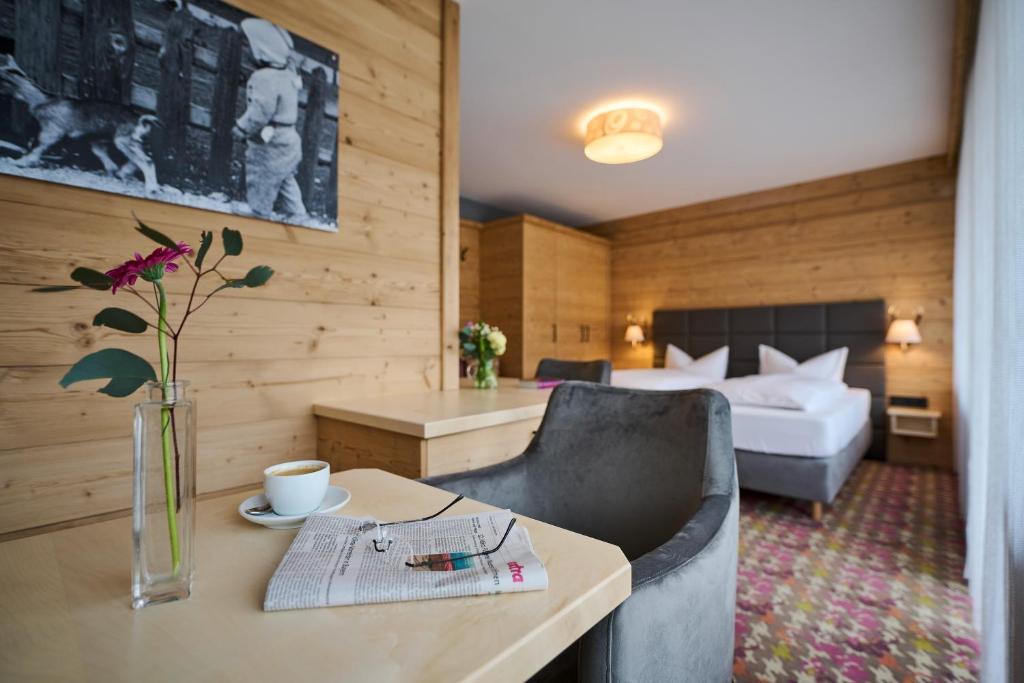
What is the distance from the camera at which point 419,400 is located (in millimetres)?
1990

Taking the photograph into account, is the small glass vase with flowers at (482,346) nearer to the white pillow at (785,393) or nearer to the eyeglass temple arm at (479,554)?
the eyeglass temple arm at (479,554)

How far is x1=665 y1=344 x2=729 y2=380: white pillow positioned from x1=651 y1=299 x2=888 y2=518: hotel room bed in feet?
0.44

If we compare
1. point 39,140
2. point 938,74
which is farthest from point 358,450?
point 938,74

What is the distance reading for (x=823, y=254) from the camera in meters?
4.80

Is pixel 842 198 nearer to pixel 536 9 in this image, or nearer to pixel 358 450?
pixel 536 9

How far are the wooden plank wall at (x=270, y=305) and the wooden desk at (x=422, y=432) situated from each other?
0.13m

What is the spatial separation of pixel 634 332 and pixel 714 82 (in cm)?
320

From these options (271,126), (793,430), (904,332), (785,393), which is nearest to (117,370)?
(271,126)

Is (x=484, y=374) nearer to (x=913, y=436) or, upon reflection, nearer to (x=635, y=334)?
(x=635, y=334)

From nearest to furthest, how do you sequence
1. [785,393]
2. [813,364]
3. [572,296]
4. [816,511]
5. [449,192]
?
[449,192] → [816,511] → [785,393] → [813,364] → [572,296]

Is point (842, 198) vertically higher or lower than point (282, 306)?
higher

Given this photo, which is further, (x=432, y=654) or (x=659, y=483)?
(x=659, y=483)

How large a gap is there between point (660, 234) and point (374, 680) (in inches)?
235

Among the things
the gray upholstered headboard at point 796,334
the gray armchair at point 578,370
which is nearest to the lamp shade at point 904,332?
the gray upholstered headboard at point 796,334
